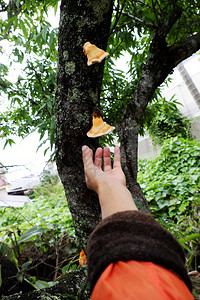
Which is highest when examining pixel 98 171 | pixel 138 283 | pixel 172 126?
pixel 172 126

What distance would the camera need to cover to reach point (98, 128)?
1055 millimetres

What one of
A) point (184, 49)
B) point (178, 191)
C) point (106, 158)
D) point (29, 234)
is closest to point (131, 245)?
point (106, 158)

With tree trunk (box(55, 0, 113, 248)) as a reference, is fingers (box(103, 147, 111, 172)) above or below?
below

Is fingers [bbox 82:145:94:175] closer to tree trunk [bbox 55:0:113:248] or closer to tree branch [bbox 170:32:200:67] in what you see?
tree trunk [bbox 55:0:113:248]

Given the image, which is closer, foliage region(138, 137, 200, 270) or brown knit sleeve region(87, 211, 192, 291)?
brown knit sleeve region(87, 211, 192, 291)

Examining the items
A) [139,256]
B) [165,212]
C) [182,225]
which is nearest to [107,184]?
[139,256]

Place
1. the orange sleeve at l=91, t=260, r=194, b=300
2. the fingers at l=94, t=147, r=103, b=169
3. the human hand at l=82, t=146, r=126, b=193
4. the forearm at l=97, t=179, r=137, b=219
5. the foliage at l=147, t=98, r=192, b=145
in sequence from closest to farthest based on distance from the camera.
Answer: the orange sleeve at l=91, t=260, r=194, b=300, the forearm at l=97, t=179, r=137, b=219, the human hand at l=82, t=146, r=126, b=193, the fingers at l=94, t=147, r=103, b=169, the foliage at l=147, t=98, r=192, b=145

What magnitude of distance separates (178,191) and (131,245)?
3145 millimetres

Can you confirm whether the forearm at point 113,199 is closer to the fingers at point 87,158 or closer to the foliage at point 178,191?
the fingers at point 87,158

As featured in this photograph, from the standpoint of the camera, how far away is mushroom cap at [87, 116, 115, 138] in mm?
1021

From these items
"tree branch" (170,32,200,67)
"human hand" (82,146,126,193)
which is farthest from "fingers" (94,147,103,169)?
"tree branch" (170,32,200,67)

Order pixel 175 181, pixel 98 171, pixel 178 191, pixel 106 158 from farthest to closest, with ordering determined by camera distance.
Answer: pixel 175 181 < pixel 178 191 < pixel 106 158 < pixel 98 171

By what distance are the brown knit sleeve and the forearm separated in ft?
0.39

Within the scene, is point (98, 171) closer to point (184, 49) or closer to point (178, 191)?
point (184, 49)
